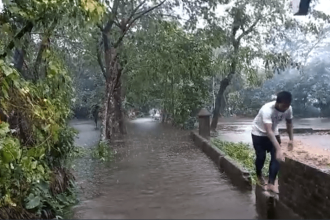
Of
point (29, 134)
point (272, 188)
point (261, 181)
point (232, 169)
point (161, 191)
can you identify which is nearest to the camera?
point (29, 134)

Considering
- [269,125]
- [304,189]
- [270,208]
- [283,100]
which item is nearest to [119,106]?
[269,125]

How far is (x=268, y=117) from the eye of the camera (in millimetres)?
6164

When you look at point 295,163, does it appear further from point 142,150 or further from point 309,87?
point 309,87

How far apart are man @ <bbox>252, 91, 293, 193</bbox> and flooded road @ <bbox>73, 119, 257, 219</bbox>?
0.57m

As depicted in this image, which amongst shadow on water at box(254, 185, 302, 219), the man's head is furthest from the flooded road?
the man's head

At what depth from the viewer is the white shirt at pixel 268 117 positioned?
243 inches

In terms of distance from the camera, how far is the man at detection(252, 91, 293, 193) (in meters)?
6.01

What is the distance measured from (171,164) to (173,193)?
Answer: 324 cm

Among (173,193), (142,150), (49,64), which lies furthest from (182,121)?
(49,64)

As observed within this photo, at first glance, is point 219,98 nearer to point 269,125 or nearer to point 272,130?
point 272,130

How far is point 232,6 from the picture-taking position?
56.1 feet

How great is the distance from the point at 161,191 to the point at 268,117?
2.29 m

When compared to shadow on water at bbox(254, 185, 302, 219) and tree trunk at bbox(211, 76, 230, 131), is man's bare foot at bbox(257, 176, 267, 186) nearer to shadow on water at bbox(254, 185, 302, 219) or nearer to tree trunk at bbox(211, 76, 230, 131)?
shadow on water at bbox(254, 185, 302, 219)

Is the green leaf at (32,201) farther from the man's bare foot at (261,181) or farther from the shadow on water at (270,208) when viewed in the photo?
the man's bare foot at (261,181)
